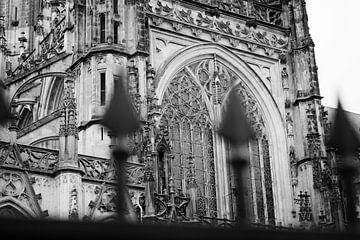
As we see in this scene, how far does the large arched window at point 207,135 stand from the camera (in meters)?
25.6

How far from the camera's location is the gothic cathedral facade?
19609mm

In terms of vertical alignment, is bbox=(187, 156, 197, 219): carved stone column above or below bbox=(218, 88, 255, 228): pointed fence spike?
above

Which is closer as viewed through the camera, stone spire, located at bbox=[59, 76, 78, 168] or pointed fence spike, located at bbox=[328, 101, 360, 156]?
pointed fence spike, located at bbox=[328, 101, 360, 156]

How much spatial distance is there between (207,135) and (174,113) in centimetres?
163

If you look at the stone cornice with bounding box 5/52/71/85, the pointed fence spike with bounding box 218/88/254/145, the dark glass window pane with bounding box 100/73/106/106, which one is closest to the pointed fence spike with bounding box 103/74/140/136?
the pointed fence spike with bounding box 218/88/254/145

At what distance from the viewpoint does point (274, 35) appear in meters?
30.0

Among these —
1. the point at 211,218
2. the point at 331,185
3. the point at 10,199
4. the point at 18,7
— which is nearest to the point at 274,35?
the point at 331,185

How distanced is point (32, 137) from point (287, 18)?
42.6 feet

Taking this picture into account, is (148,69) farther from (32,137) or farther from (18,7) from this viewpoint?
(18,7)

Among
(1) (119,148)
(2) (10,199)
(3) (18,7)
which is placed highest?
(3) (18,7)

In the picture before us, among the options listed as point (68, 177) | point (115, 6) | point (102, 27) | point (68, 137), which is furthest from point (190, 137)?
point (68, 177)

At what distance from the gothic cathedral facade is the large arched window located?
4 centimetres

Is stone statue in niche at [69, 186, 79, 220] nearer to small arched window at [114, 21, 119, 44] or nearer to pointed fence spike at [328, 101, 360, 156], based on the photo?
small arched window at [114, 21, 119, 44]

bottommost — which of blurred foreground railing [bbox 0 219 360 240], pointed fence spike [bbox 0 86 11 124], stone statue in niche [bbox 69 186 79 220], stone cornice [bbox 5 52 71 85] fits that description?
blurred foreground railing [bbox 0 219 360 240]
